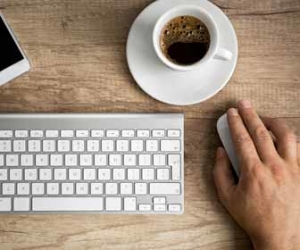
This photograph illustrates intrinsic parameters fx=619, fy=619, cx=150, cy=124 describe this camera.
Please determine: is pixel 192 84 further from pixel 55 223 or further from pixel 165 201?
pixel 55 223

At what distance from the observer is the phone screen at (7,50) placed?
943 millimetres

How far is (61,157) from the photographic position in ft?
3.16

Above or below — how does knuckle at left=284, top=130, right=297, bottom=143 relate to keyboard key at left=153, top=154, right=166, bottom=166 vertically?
above

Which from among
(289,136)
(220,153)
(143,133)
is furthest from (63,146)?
(289,136)

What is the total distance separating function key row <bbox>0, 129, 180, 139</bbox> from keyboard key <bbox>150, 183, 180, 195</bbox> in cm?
8

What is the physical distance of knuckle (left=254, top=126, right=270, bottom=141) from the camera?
949 millimetres

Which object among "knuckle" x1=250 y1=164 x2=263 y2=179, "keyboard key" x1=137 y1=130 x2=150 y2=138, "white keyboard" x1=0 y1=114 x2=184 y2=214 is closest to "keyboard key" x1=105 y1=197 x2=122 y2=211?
"white keyboard" x1=0 y1=114 x2=184 y2=214

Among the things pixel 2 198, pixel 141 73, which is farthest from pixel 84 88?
pixel 2 198

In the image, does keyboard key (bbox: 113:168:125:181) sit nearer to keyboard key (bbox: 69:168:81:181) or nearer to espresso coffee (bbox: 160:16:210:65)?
keyboard key (bbox: 69:168:81:181)

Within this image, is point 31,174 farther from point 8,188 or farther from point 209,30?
point 209,30

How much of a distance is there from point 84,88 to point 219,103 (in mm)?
217

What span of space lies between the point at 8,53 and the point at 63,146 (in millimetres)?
165

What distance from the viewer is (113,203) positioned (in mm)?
959

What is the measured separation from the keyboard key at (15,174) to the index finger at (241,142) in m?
0.33
